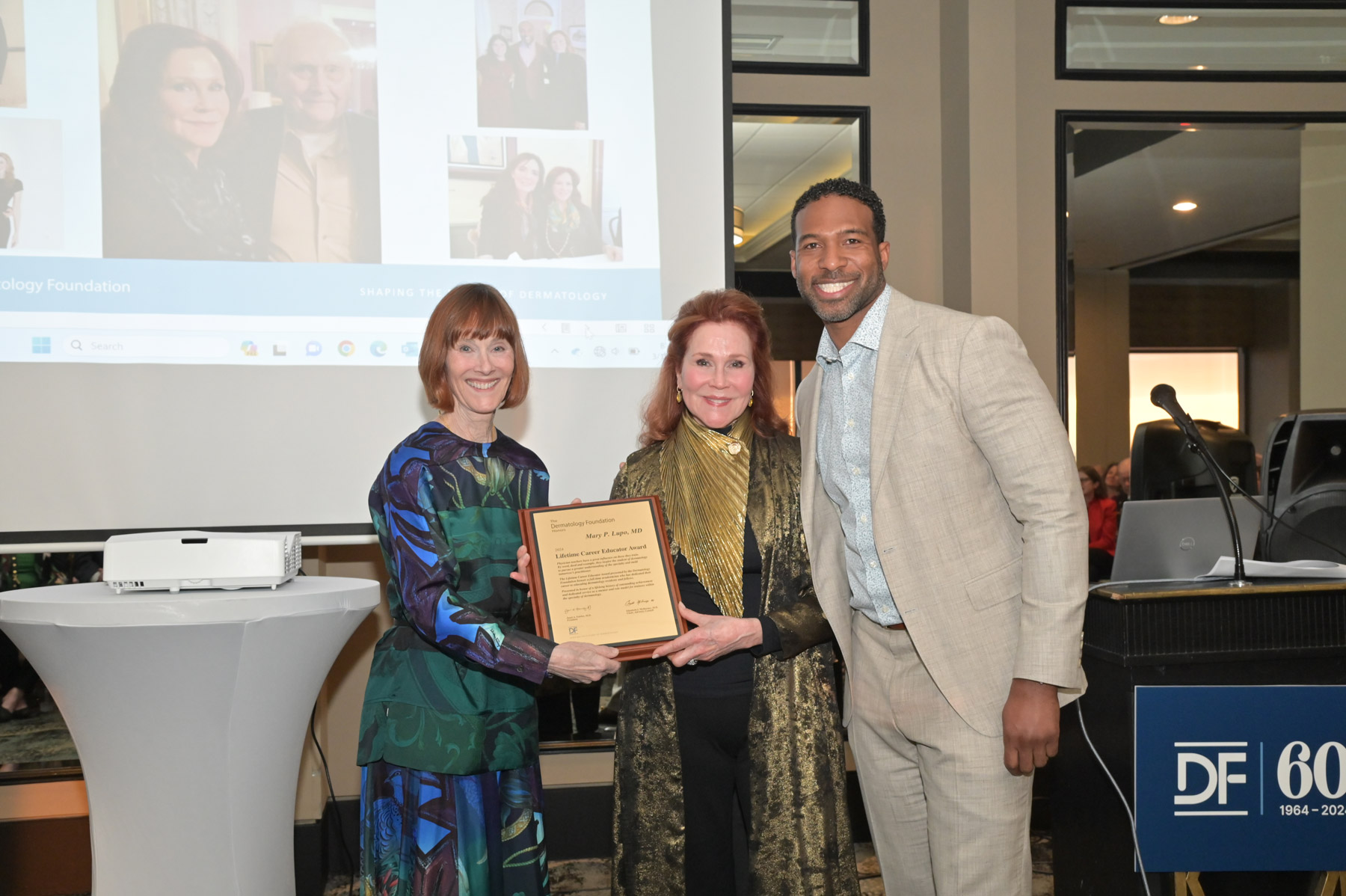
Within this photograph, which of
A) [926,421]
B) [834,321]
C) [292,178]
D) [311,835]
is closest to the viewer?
[926,421]

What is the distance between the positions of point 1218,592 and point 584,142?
211 cm

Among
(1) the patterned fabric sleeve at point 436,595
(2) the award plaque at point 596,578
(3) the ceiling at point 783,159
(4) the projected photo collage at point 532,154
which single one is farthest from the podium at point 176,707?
(3) the ceiling at point 783,159

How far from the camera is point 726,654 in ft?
6.09

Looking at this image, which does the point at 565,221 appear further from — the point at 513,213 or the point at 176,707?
the point at 176,707

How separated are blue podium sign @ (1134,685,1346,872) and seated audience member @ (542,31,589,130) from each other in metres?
2.21

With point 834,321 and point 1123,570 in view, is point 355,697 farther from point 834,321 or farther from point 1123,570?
point 1123,570

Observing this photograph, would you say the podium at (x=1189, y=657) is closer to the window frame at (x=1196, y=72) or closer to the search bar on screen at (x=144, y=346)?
the window frame at (x=1196, y=72)

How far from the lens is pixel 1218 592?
82.0 inches

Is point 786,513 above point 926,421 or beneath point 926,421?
beneath

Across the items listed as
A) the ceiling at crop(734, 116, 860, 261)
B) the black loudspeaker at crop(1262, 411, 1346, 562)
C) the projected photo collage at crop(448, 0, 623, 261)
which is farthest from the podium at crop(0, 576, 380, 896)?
the black loudspeaker at crop(1262, 411, 1346, 562)

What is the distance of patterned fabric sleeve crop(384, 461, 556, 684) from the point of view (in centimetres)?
176

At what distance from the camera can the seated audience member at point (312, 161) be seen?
8.77ft

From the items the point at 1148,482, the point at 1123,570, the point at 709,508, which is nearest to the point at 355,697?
the point at 709,508

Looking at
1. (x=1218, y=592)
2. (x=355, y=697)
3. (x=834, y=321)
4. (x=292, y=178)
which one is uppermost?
(x=292, y=178)
